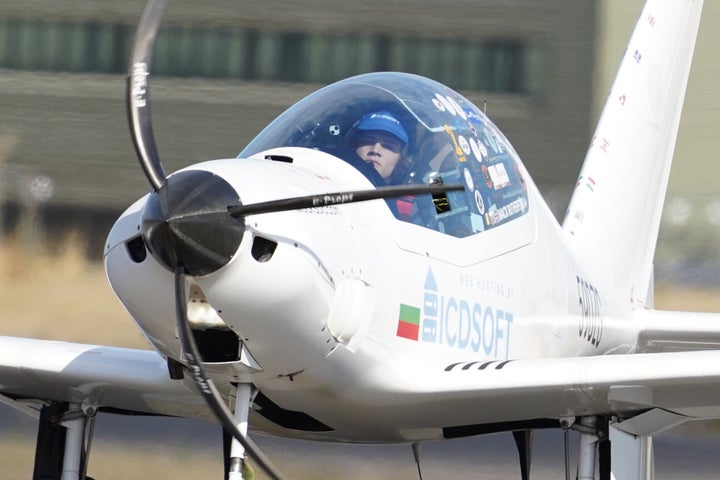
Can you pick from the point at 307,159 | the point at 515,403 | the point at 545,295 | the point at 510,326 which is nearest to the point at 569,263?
the point at 545,295

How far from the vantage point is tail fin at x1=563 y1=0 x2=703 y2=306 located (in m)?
Answer: 8.37

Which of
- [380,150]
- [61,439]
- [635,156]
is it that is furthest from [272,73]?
[380,150]

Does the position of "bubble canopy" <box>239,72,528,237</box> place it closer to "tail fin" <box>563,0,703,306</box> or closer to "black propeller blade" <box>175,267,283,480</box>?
"black propeller blade" <box>175,267,283,480</box>

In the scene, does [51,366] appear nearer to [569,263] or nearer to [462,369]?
[462,369]

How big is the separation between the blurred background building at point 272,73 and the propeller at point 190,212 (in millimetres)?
17464

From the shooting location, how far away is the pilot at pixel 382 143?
5.72 m

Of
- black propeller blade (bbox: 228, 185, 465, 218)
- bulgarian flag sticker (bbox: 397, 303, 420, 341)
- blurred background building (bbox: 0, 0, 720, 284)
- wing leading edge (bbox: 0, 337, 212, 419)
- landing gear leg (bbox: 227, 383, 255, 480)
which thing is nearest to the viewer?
black propeller blade (bbox: 228, 185, 465, 218)

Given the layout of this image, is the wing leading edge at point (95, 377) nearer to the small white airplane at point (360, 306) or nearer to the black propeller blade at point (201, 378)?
the small white airplane at point (360, 306)

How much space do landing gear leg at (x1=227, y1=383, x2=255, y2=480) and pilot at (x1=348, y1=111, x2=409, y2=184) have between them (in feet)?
3.46

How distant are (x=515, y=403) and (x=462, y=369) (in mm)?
301

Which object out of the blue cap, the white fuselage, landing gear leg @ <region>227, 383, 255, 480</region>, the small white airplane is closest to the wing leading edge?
the small white airplane

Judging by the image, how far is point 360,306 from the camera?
5.32m

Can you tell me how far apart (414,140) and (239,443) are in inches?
61.6

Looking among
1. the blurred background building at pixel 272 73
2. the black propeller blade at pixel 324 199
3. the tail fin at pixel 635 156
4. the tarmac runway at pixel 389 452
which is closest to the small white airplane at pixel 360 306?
the black propeller blade at pixel 324 199
